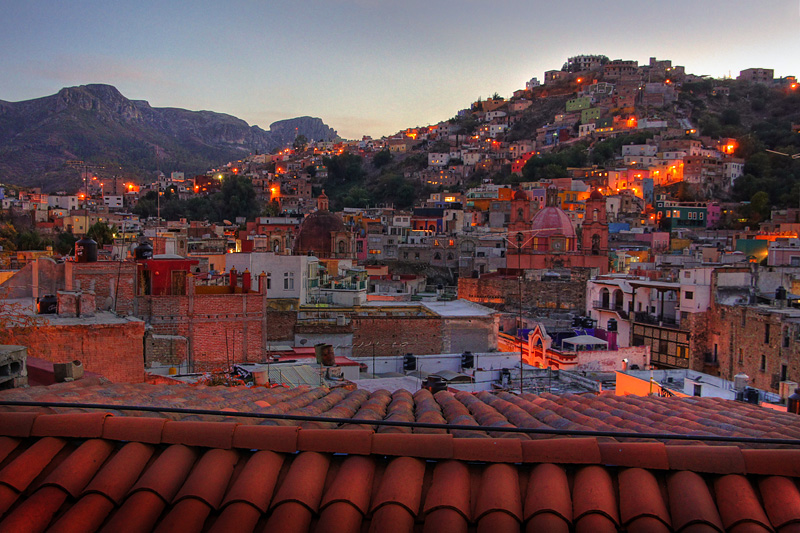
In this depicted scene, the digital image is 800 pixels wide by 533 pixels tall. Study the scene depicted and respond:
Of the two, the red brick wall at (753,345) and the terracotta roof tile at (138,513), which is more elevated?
the terracotta roof tile at (138,513)

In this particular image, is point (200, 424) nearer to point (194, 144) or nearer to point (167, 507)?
point (167, 507)

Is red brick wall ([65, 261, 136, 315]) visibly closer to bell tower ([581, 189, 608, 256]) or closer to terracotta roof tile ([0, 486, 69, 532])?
terracotta roof tile ([0, 486, 69, 532])

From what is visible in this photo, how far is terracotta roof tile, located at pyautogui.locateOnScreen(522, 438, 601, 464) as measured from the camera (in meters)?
2.97

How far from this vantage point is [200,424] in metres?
3.16

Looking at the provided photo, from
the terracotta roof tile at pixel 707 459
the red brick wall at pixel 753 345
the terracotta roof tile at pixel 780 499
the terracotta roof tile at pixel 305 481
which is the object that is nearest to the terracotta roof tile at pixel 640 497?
the terracotta roof tile at pixel 707 459

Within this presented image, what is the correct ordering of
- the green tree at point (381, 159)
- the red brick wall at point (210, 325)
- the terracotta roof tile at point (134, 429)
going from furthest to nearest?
the green tree at point (381, 159)
the red brick wall at point (210, 325)
the terracotta roof tile at point (134, 429)

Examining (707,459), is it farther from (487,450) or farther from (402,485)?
(402,485)

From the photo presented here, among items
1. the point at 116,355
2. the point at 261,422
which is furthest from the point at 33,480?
the point at 116,355

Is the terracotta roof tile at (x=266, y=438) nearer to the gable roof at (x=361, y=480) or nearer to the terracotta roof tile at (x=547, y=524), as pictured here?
the gable roof at (x=361, y=480)

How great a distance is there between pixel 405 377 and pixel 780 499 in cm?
1156

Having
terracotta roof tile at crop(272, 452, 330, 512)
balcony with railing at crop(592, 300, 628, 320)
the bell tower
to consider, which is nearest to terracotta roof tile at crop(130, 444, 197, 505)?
terracotta roof tile at crop(272, 452, 330, 512)

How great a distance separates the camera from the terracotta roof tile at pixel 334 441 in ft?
9.98

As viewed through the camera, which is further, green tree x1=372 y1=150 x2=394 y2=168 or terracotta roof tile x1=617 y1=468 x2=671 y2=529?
green tree x1=372 y1=150 x2=394 y2=168

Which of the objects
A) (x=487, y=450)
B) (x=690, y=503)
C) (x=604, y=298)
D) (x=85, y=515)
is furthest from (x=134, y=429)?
(x=604, y=298)
